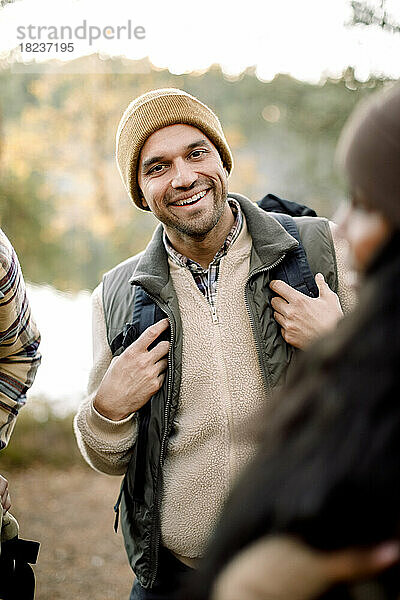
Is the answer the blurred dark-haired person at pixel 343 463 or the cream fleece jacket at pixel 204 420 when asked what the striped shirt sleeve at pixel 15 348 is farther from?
the blurred dark-haired person at pixel 343 463

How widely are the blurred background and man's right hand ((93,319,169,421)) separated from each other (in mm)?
3692

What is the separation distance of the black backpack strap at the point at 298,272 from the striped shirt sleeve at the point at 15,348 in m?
0.87

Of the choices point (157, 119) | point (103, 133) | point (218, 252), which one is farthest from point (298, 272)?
point (103, 133)

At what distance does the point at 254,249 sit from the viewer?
2.45m

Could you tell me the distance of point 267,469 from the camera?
1.09m

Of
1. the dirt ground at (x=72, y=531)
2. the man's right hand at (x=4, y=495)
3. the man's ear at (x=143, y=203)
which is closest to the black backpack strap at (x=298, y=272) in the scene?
the man's ear at (x=143, y=203)

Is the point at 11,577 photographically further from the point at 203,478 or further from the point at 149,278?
the point at 149,278

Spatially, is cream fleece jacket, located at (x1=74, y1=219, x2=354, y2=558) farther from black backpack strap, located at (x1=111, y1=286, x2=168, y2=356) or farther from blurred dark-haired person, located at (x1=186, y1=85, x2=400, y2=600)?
blurred dark-haired person, located at (x1=186, y1=85, x2=400, y2=600)

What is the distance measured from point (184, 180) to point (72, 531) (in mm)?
4324

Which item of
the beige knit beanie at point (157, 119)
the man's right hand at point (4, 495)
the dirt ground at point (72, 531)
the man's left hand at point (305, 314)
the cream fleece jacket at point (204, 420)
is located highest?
the beige knit beanie at point (157, 119)

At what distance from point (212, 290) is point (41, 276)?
6302 mm

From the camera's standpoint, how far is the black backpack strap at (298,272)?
2.31 m

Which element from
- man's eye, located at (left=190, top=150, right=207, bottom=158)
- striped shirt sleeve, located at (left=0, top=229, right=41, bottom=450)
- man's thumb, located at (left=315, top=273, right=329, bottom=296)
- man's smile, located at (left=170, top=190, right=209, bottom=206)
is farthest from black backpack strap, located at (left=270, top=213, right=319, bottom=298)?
striped shirt sleeve, located at (left=0, top=229, right=41, bottom=450)

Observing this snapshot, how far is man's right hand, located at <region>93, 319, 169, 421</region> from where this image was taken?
7.59 ft
